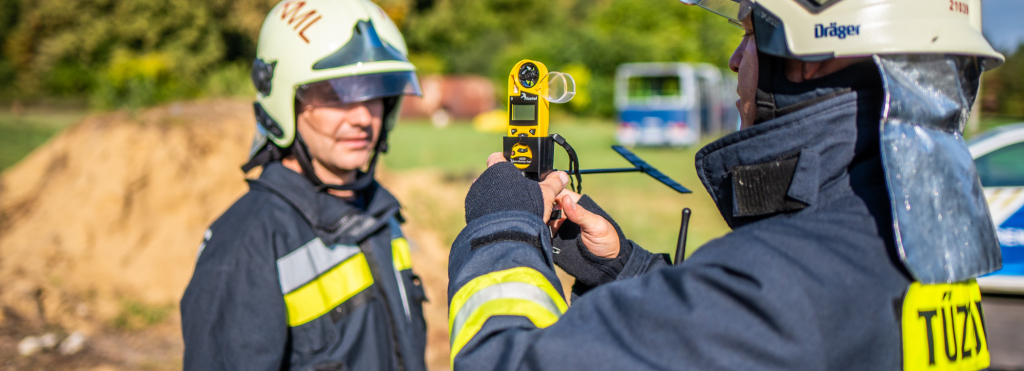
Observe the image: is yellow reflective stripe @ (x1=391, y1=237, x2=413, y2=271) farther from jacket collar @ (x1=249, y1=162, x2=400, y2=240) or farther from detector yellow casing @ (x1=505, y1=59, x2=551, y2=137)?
detector yellow casing @ (x1=505, y1=59, x2=551, y2=137)

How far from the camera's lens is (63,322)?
5.03m

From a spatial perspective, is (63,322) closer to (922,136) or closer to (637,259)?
(637,259)

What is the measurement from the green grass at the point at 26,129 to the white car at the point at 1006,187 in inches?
524

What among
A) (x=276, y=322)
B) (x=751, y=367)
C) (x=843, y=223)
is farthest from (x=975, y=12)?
(x=276, y=322)

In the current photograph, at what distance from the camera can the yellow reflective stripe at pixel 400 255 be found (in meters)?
2.62

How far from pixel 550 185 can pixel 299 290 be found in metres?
1.16

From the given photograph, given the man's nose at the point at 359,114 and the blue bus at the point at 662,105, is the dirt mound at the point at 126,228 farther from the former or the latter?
the blue bus at the point at 662,105

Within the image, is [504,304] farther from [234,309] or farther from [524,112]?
[234,309]

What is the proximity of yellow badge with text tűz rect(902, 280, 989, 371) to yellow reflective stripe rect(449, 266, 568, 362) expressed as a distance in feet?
1.86

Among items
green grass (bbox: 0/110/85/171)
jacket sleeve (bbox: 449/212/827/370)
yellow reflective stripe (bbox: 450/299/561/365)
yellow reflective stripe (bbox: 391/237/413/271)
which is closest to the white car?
yellow reflective stripe (bbox: 391/237/413/271)

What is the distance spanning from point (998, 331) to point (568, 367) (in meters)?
6.19

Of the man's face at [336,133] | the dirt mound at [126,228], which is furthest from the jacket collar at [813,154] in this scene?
the dirt mound at [126,228]

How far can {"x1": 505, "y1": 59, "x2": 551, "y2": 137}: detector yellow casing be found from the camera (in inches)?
55.5

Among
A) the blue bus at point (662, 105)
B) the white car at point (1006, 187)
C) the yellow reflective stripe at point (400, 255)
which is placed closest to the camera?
the yellow reflective stripe at point (400, 255)
